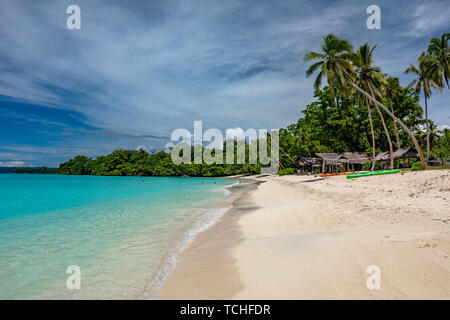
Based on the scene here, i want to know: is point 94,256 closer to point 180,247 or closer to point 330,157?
point 180,247

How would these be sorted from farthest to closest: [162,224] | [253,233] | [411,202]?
[162,224]
[411,202]
[253,233]

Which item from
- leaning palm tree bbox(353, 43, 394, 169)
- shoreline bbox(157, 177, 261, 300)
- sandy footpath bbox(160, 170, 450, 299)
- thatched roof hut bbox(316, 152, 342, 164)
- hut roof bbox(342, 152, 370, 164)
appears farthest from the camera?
thatched roof hut bbox(316, 152, 342, 164)

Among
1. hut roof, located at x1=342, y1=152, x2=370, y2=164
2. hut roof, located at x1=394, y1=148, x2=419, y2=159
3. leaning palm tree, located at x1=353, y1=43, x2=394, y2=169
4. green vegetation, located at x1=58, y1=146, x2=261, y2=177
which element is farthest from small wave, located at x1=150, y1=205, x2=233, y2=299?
green vegetation, located at x1=58, y1=146, x2=261, y2=177

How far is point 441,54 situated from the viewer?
24672 mm

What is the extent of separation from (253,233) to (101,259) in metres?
3.87

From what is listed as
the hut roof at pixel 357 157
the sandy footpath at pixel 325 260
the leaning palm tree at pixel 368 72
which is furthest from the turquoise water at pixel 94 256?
the hut roof at pixel 357 157

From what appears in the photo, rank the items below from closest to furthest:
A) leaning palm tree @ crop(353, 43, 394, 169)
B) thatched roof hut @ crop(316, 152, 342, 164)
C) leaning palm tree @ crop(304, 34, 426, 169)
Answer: leaning palm tree @ crop(304, 34, 426, 169), leaning palm tree @ crop(353, 43, 394, 169), thatched roof hut @ crop(316, 152, 342, 164)

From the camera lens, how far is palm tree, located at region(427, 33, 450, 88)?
2421cm

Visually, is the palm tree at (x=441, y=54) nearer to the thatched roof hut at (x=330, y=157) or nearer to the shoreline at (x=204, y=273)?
the thatched roof hut at (x=330, y=157)

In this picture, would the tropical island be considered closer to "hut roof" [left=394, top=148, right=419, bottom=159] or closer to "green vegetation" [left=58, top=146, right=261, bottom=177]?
"hut roof" [left=394, top=148, right=419, bottom=159]
